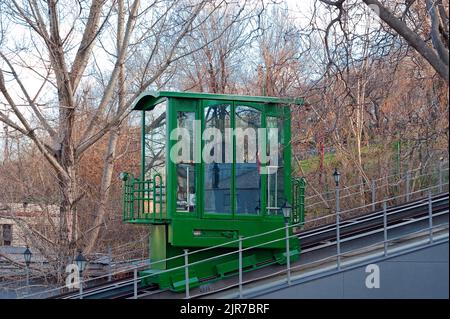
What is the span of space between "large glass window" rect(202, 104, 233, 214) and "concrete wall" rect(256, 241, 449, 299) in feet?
7.84

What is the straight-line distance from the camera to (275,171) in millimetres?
14797

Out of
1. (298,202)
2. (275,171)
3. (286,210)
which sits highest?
(275,171)

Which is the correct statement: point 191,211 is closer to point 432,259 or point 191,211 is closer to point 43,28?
point 432,259

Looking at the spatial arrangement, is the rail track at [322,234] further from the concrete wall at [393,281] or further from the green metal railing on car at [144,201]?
the concrete wall at [393,281]

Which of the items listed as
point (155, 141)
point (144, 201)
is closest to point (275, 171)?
point (155, 141)

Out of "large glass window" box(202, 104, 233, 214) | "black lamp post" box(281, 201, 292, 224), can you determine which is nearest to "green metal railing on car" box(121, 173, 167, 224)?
"large glass window" box(202, 104, 233, 214)

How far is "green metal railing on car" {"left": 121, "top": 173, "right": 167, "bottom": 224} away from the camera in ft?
47.4

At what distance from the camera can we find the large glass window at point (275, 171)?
1470 centimetres

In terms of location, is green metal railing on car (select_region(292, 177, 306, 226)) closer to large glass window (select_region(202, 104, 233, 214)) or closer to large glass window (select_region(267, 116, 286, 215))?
large glass window (select_region(267, 116, 286, 215))

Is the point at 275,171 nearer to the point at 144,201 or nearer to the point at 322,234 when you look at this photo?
the point at 322,234

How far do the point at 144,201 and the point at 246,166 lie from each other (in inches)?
86.4

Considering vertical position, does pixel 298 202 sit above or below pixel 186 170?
below

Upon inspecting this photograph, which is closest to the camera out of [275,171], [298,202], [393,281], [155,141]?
[393,281]
